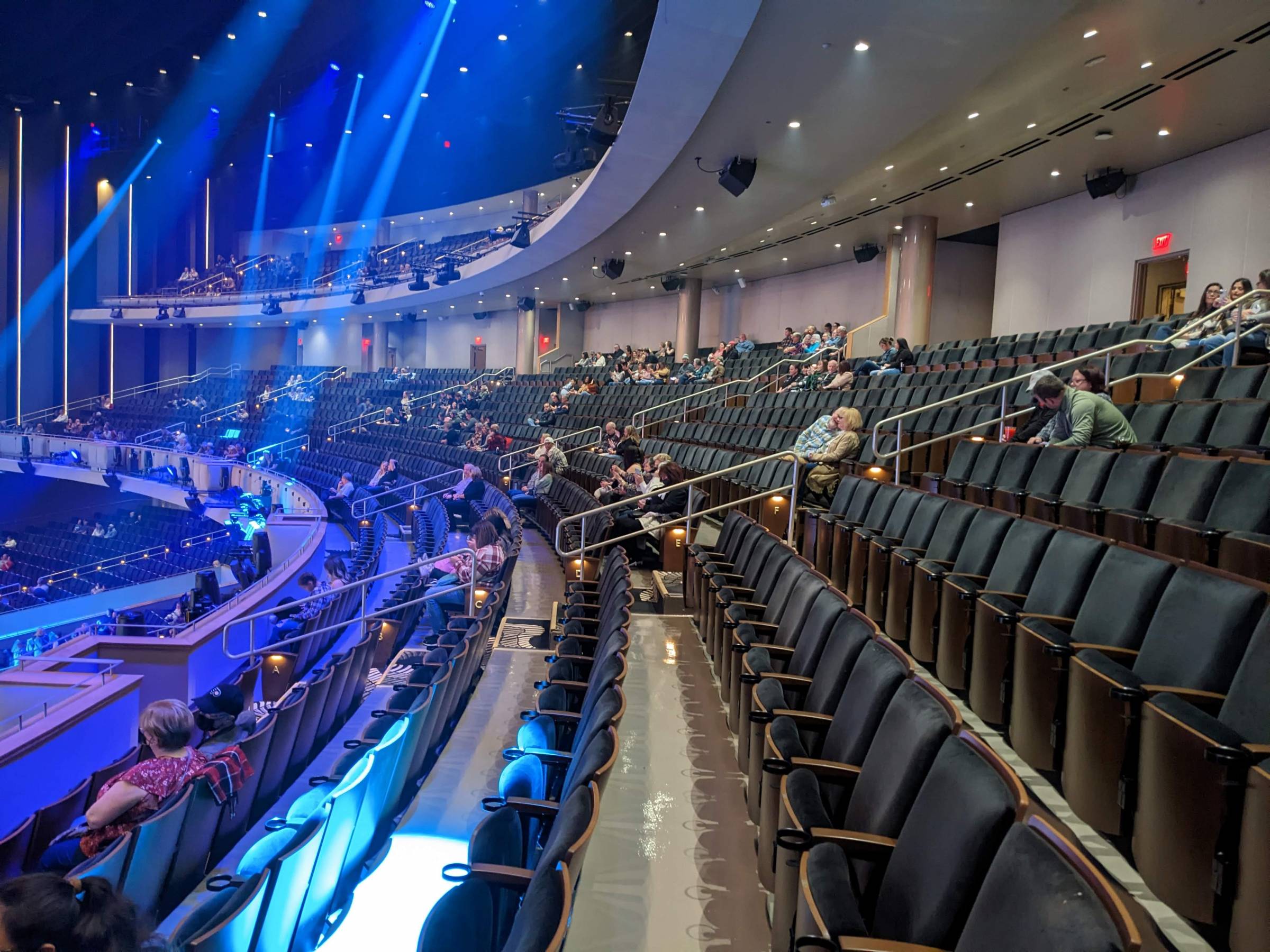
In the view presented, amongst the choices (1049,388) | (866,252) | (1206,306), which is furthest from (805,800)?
(866,252)

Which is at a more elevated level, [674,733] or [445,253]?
[445,253]

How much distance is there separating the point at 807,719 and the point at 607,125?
19.8ft

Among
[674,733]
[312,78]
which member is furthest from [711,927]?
[312,78]

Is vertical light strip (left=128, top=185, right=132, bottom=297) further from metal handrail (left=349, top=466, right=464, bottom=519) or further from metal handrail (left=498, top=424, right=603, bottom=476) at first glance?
metal handrail (left=498, top=424, right=603, bottom=476)

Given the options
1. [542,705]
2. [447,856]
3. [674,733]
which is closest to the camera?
[447,856]

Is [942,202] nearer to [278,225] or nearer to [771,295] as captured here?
[771,295]

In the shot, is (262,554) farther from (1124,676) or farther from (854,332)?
(1124,676)

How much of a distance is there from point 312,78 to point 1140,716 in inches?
581

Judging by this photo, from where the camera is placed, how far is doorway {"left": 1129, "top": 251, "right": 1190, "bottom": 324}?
702cm

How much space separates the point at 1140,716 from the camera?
121cm

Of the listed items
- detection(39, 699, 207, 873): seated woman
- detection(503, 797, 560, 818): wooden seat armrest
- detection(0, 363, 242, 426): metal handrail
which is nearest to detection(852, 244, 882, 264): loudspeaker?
detection(39, 699, 207, 873): seated woman

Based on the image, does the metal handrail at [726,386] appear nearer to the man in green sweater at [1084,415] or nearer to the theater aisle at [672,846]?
the man in green sweater at [1084,415]

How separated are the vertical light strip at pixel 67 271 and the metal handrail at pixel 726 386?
12.1m

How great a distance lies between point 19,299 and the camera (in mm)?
14234
